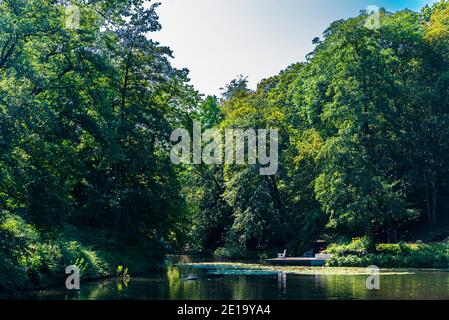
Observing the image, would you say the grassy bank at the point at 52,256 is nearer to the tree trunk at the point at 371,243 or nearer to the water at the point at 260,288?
the water at the point at 260,288

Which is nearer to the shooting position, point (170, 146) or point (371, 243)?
point (170, 146)

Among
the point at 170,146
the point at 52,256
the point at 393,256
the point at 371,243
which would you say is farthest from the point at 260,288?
the point at 371,243

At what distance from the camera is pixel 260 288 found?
21.6 m

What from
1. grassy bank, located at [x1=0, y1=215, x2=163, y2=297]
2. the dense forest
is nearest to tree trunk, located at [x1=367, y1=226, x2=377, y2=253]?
the dense forest

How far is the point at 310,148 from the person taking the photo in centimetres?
4531

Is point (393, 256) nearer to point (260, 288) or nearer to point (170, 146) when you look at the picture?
point (170, 146)

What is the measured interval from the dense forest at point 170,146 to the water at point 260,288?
7.91ft

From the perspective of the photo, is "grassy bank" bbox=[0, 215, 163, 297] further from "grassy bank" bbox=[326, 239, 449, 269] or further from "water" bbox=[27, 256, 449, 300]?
"grassy bank" bbox=[326, 239, 449, 269]

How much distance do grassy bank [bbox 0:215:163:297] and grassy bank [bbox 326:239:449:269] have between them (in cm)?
1320

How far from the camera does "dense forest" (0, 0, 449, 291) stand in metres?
19.7

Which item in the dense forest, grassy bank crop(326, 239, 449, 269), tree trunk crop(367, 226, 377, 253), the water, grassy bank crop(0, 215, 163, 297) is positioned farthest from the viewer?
tree trunk crop(367, 226, 377, 253)

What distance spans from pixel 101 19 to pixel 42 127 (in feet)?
39.0

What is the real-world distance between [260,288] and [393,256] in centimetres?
1676

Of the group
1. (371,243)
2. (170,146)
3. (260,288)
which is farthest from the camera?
(371,243)
